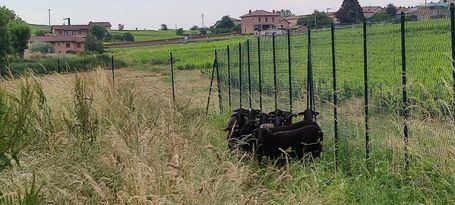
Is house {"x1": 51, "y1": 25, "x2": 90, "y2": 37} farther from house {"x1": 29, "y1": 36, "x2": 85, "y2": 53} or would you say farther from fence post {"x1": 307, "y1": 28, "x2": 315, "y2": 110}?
fence post {"x1": 307, "y1": 28, "x2": 315, "y2": 110}

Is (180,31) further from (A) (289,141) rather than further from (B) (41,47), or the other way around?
(A) (289,141)

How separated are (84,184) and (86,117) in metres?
2.86

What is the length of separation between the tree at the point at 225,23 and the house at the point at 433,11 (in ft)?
319

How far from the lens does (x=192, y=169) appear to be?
5.21 m

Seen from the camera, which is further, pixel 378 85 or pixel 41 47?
pixel 41 47

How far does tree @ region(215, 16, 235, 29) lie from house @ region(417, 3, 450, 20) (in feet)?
319

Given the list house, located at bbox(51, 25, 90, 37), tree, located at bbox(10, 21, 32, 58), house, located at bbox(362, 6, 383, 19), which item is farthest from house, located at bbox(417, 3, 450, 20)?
house, located at bbox(51, 25, 90, 37)

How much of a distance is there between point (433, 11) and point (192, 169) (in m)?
3.13

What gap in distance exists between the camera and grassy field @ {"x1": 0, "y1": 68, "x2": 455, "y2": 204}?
14.8 feet

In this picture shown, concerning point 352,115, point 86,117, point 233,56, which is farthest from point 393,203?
point 233,56

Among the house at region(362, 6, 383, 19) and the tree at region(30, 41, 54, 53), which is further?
the tree at region(30, 41, 54, 53)

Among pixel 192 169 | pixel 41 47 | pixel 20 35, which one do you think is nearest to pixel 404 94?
pixel 192 169

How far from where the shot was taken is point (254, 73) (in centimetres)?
1309

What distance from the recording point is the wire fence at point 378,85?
602 centimetres
